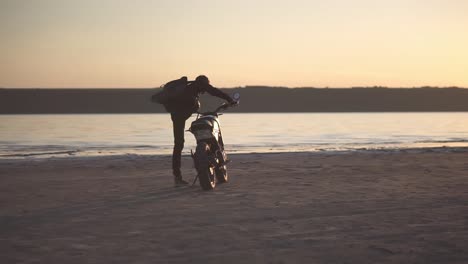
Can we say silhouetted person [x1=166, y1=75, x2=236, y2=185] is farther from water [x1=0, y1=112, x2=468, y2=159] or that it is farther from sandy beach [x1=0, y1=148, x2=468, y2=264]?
water [x1=0, y1=112, x2=468, y2=159]

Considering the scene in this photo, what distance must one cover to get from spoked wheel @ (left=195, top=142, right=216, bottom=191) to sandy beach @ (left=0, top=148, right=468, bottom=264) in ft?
0.75

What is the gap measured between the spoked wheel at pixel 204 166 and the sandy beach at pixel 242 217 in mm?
230

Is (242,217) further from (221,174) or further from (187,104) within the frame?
(221,174)

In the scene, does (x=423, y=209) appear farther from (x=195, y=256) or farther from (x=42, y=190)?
(x=42, y=190)

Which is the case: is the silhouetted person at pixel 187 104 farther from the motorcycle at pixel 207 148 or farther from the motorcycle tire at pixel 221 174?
the motorcycle tire at pixel 221 174

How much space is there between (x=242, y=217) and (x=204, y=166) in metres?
2.79

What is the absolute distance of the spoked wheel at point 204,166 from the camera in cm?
1011

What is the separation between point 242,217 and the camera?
7500 millimetres

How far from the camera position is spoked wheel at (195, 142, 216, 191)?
10.1 m

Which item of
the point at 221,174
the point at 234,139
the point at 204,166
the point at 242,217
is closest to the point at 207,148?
the point at 204,166

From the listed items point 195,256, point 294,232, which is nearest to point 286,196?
point 294,232

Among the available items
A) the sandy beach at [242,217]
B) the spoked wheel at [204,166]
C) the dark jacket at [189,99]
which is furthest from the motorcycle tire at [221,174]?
the dark jacket at [189,99]

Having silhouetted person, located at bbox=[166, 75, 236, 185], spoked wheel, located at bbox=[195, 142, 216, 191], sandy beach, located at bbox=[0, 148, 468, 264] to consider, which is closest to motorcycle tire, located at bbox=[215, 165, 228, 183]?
sandy beach, located at bbox=[0, 148, 468, 264]

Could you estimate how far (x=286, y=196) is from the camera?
943 centimetres
